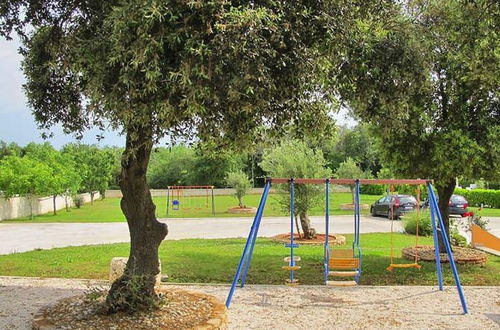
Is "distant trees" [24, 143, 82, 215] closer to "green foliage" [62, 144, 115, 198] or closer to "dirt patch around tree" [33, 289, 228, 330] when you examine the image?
"green foliage" [62, 144, 115, 198]

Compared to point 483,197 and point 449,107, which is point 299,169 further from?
point 483,197

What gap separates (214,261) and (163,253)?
74.5 inches

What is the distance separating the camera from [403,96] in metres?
7.52

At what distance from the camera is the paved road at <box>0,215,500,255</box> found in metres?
18.4

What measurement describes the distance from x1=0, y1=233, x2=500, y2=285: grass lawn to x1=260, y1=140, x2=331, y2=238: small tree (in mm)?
2503

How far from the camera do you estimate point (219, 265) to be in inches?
500

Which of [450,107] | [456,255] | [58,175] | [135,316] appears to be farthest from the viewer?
[58,175]

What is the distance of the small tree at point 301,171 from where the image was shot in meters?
18.5

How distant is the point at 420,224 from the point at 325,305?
11869 millimetres

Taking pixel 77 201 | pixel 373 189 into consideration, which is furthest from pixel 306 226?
pixel 373 189

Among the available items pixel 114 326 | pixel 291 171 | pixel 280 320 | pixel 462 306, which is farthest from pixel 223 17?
pixel 291 171

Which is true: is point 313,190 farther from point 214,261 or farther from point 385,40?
point 385,40

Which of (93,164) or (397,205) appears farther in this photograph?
(93,164)

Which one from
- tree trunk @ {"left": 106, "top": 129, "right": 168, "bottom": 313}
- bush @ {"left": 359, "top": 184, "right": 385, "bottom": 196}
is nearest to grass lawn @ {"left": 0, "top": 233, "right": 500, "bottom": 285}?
tree trunk @ {"left": 106, "top": 129, "right": 168, "bottom": 313}
